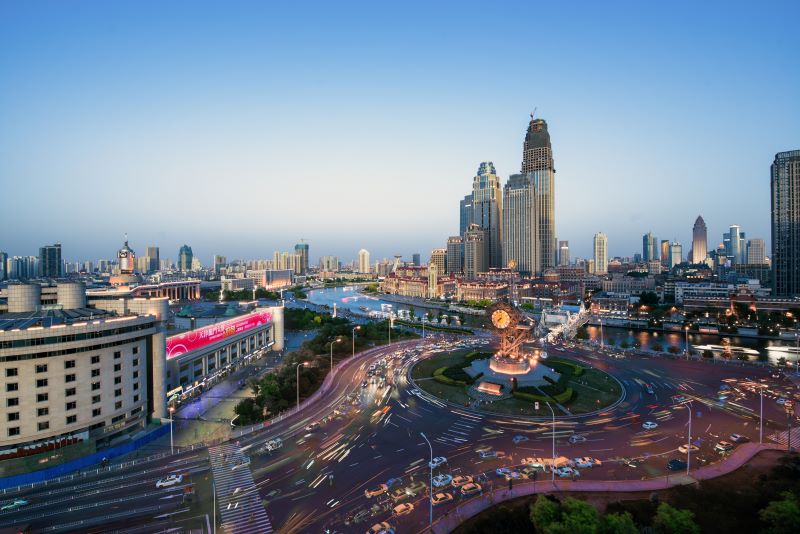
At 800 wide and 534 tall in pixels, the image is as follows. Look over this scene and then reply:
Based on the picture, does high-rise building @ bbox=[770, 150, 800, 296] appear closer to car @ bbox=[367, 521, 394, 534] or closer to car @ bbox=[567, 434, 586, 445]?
car @ bbox=[567, 434, 586, 445]

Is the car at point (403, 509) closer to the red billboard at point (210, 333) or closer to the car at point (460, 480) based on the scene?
the car at point (460, 480)

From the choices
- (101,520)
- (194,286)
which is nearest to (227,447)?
(101,520)

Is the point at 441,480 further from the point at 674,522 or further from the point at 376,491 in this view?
the point at 674,522

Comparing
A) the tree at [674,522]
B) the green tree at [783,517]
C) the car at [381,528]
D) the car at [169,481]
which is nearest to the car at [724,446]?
the green tree at [783,517]

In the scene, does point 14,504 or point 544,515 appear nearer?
point 544,515

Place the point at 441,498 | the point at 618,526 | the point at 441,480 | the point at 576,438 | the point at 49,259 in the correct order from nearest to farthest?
the point at 618,526 < the point at 441,498 < the point at 441,480 < the point at 576,438 < the point at 49,259

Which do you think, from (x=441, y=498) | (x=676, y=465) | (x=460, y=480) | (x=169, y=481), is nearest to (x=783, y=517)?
(x=676, y=465)

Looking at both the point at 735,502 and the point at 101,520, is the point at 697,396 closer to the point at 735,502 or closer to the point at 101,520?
the point at 735,502

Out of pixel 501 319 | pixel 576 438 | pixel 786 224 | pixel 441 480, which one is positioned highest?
pixel 786 224
